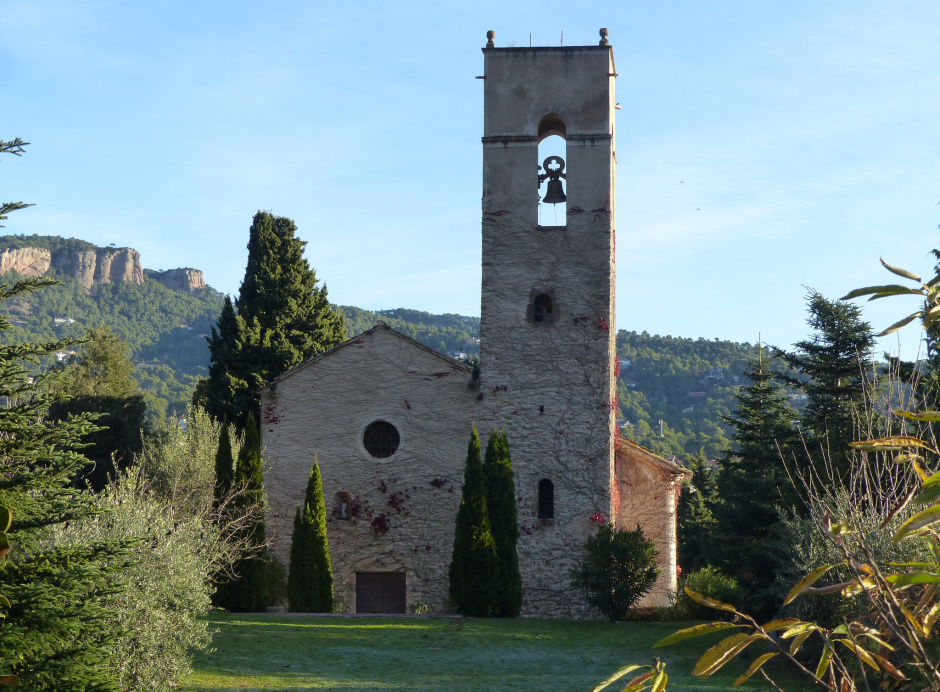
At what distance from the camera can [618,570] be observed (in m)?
20.2

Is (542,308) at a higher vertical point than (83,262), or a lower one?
lower

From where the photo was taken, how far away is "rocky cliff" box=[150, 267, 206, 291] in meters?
128

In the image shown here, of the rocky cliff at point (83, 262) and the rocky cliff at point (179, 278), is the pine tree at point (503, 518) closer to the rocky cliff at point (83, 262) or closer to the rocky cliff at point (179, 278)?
the rocky cliff at point (83, 262)

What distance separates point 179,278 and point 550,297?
115738mm

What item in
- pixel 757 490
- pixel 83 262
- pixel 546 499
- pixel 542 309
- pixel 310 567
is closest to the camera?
pixel 310 567

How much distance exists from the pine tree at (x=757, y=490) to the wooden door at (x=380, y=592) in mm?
7504

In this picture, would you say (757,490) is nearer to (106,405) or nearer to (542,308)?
(542,308)

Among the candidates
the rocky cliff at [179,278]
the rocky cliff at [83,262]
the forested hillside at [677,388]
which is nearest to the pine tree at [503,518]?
the forested hillside at [677,388]

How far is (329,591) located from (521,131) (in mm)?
11206

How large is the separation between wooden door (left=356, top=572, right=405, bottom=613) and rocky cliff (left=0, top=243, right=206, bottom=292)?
4138 inches

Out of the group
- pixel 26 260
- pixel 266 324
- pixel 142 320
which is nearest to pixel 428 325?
pixel 142 320

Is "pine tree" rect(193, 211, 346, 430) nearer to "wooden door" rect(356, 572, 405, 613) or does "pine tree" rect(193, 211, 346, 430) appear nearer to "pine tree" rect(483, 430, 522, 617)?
"wooden door" rect(356, 572, 405, 613)

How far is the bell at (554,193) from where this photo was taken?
22062 mm

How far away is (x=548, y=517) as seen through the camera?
70.5 feet
